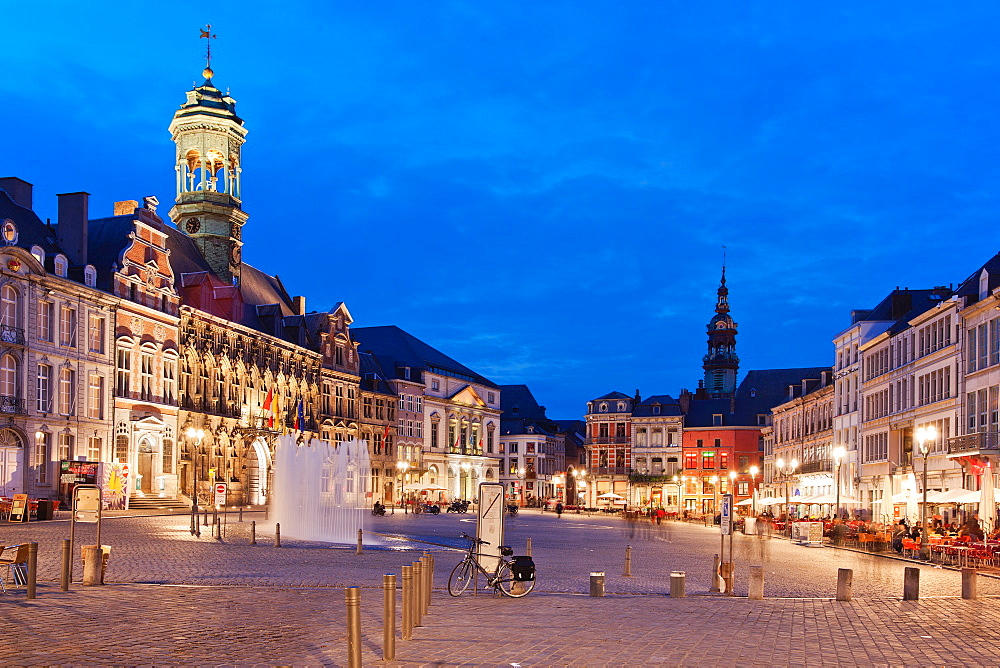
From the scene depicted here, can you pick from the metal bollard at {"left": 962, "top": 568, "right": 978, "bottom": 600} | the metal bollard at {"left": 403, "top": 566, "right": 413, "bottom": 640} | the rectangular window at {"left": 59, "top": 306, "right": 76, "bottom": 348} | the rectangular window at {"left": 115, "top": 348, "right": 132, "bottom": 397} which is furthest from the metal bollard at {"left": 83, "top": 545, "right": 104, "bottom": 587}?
the rectangular window at {"left": 115, "top": 348, "right": 132, "bottom": 397}

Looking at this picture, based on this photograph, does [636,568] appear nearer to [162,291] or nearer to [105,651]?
[105,651]

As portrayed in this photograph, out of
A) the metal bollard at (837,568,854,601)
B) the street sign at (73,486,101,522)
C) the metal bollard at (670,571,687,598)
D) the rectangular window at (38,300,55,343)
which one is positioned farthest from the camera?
the rectangular window at (38,300,55,343)

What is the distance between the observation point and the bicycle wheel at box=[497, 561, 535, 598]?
20.5 metres

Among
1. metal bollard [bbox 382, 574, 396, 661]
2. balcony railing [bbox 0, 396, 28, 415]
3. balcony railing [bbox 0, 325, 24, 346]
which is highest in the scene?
balcony railing [bbox 0, 325, 24, 346]

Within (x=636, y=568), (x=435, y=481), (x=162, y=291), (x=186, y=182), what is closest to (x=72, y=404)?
(x=162, y=291)

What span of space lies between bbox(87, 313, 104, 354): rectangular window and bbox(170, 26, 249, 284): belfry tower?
21.8 m

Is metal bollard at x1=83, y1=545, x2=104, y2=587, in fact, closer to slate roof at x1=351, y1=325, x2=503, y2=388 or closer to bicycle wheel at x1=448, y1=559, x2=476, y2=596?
bicycle wheel at x1=448, y1=559, x2=476, y2=596

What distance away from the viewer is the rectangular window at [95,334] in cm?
5979

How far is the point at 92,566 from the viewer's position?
2108 cm

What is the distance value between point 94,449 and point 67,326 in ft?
22.5

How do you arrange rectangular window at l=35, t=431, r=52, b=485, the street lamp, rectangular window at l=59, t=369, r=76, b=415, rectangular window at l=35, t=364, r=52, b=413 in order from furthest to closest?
rectangular window at l=59, t=369, r=76, b=415, rectangular window at l=35, t=364, r=52, b=413, rectangular window at l=35, t=431, r=52, b=485, the street lamp

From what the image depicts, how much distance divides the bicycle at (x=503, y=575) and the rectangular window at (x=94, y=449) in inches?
1699

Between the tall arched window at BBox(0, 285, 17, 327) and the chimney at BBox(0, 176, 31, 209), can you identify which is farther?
the chimney at BBox(0, 176, 31, 209)

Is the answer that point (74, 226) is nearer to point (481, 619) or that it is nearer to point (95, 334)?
point (95, 334)
